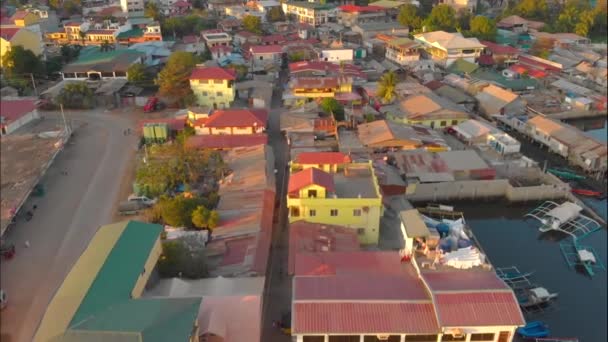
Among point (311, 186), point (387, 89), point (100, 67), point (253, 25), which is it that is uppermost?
point (253, 25)

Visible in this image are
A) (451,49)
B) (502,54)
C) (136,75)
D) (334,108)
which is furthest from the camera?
(502,54)

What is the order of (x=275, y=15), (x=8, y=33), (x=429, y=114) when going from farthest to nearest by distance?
(x=275, y=15), (x=8, y=33), (x=429, y=114)

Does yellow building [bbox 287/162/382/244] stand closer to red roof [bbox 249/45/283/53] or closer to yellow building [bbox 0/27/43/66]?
red roof [bbox 249/45/283/53]

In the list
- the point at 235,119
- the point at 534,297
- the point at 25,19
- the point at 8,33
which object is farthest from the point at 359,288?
the point at 25,19

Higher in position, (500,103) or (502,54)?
(502,54)

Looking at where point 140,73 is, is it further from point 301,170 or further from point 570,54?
point 570,54

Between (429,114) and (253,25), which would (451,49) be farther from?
(253,25)

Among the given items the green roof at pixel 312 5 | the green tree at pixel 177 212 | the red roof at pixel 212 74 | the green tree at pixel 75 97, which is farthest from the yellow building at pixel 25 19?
the green tree at pixel 177 212

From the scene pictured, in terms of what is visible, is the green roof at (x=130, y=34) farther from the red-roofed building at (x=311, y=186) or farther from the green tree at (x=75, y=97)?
the red-roofed building at (x=311, y=186)

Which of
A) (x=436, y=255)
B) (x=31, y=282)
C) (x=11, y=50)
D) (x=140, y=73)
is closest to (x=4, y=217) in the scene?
(x=31, y=282)
